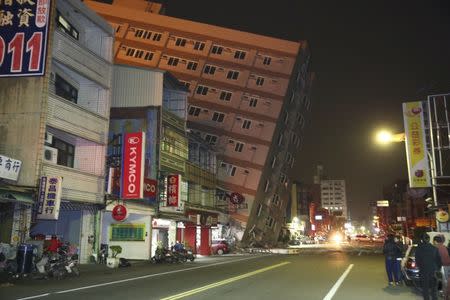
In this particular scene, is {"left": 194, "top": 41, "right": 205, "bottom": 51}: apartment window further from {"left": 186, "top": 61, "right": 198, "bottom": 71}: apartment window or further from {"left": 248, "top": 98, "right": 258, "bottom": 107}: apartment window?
{"left": 248, "top": 98, "right": 258, "bottom": 107}: apartment window

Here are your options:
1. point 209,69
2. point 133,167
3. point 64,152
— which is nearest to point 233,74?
point 209,69

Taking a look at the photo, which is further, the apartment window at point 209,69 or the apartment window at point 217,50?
the apartment window at point 217,50

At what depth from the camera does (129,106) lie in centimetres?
3538

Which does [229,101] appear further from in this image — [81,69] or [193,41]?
A: [81,69]

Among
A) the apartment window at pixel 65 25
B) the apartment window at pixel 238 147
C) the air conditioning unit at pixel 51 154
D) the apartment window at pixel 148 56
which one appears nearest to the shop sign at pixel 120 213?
the air conditioning unit at pixel 51 154

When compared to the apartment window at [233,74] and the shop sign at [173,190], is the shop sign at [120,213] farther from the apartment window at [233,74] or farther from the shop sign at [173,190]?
the apartment window at [233,74]

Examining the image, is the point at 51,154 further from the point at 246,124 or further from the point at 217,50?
the point at 217,50

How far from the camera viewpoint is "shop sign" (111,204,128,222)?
88.2ft

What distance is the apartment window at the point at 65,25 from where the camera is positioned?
27453 millimetres

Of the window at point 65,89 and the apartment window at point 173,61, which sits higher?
the apartment window at point 173,61

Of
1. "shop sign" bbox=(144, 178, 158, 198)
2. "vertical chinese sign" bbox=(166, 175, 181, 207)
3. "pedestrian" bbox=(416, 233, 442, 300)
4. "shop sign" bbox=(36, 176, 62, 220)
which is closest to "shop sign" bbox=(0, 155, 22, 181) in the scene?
"shop sign" bbox=(36, 176, 62, 220)

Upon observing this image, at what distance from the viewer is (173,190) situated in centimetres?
3353

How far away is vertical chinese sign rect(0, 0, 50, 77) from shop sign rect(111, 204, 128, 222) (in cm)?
931

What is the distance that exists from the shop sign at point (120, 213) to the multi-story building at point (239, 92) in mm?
27654
